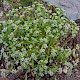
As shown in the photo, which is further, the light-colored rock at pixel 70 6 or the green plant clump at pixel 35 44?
the light-colored rock at pixel 70 6

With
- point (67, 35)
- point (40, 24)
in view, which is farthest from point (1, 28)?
point (67, 35)

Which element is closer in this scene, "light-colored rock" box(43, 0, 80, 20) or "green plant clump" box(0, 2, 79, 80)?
"green plant clump" box(0, 2, 79, 80)

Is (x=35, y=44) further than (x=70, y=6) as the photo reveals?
No

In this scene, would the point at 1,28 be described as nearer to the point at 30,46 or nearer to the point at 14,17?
the point at 14,17

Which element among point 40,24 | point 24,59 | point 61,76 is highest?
point 40,24
